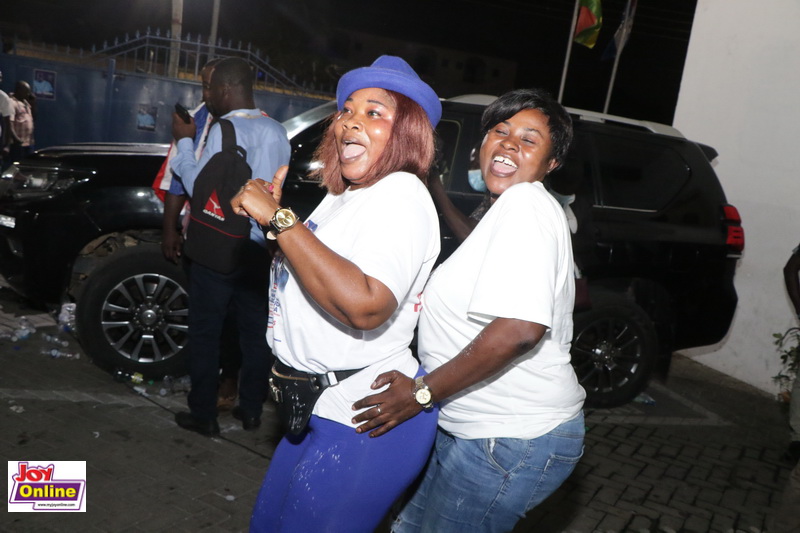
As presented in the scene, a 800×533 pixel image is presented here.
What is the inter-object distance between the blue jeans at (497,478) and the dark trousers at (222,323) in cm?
223

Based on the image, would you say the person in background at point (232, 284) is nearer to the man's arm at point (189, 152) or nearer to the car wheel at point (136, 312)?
the man's arm at point (189, 152)

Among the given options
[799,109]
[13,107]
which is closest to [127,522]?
[799,109]

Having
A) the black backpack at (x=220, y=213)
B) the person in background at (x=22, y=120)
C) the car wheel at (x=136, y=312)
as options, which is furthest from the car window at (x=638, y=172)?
the person in background at (x=22, y=120)

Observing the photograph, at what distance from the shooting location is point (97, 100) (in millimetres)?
11961

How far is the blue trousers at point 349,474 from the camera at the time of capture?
1993 millimetres

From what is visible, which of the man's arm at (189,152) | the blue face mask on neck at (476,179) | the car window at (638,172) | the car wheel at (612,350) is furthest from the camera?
the car window at (638,172)

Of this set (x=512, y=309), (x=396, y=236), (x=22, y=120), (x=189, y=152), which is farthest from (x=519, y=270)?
(x=22, y=120)

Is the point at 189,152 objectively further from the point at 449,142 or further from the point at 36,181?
the point at 449,142

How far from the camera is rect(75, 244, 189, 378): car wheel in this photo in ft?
15.8

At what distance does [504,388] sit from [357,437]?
0.43 meters

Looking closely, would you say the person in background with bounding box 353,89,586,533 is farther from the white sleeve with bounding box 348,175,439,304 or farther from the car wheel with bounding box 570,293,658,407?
the car wheel with bounding box 570,293,658,407

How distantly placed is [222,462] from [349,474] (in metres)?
→ 2.29

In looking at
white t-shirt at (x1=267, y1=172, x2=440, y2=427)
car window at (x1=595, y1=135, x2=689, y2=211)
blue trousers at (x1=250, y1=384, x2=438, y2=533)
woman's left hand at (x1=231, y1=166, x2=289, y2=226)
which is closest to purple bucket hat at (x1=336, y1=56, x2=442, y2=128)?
white t-shirt at (x1=267, y1=172, x2=440, y2=427)

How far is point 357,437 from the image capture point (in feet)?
6.54
